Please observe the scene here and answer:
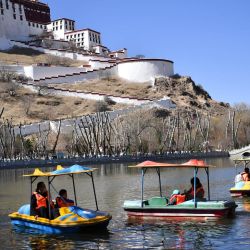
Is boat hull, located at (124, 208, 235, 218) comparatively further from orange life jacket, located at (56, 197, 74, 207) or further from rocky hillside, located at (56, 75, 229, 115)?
rocky hillside, located at (56, 75, 229, 115)

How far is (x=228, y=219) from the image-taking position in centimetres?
1923

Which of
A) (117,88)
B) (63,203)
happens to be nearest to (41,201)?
(63,203)

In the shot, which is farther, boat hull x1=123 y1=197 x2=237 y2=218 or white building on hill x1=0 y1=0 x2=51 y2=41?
white building on hill x1=0 y1=0 x2=51 y2=41

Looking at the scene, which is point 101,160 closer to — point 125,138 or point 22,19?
point 125,138

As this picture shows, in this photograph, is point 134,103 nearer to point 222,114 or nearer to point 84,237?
point 222,114

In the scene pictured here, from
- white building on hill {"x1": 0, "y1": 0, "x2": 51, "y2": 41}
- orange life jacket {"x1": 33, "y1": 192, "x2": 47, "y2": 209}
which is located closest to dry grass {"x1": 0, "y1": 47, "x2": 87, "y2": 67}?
white building on hill {"x1": 0, "y1": 0, "x2": 51, "y2": 41}

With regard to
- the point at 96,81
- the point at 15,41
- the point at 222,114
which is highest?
Answer: the point at 15,41

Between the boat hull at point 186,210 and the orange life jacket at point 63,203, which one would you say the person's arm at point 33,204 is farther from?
the boat hull at point 186,210

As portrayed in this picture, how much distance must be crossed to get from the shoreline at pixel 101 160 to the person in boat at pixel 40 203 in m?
41.1

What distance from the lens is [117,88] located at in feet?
358

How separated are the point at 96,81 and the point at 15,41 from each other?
99.7 ft

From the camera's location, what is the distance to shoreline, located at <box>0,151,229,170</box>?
60250mm

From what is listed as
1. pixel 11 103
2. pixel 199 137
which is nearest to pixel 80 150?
pixel 199 137

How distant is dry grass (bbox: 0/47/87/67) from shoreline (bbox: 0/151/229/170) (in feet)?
190
